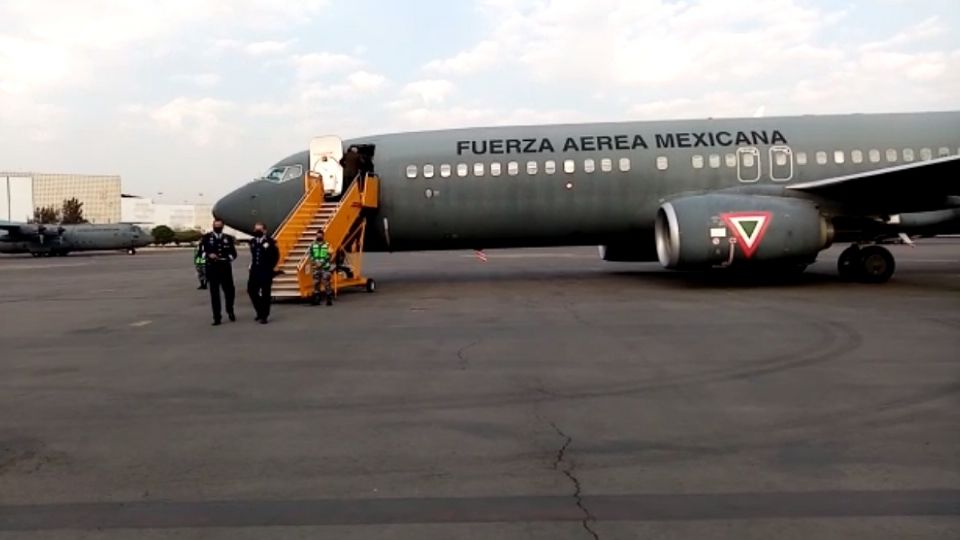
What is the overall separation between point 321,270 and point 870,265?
11693mm

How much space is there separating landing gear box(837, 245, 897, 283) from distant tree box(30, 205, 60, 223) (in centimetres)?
11403

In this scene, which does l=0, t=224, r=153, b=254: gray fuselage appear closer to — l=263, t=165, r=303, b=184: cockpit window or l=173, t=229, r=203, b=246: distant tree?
l=173, t=229, r=203, b=246: distant tree

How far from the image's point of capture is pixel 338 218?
1659cm

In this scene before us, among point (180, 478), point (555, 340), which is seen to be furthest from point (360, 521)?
point (555, 340)

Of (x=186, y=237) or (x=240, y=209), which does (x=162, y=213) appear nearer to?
(x=186, y=237)

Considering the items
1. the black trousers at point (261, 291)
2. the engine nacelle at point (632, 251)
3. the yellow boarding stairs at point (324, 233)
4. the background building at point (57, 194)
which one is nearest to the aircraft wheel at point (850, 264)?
the engine nacelle at point (632, 251)

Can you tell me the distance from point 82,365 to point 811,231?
1328 centimetres

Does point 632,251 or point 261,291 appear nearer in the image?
point 261,291

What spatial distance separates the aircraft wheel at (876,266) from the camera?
17484mm

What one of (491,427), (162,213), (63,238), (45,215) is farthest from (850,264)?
(162,213)

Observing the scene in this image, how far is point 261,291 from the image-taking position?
12547 millimetres

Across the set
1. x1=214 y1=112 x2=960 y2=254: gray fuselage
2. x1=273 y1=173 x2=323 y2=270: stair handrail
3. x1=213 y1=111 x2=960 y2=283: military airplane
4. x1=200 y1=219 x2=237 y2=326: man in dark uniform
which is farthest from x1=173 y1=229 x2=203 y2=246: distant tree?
x1=200 y1=219 x2=237 y2=326: man in dark uniform

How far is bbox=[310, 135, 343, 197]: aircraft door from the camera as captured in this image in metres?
18.3

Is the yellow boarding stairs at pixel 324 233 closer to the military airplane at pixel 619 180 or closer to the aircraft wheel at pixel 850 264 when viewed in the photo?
the military airplane at pixel 619 180
